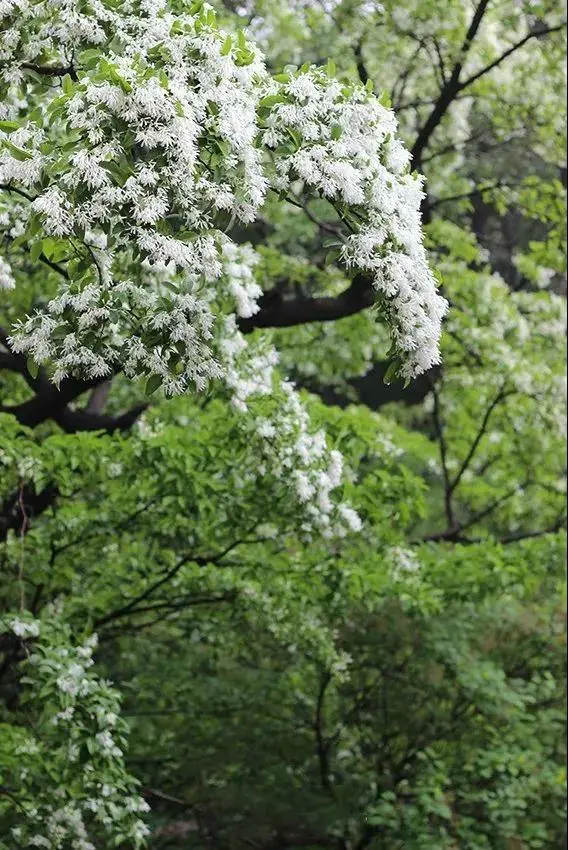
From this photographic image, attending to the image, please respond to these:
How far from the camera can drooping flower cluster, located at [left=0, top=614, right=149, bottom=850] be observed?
6242 mm

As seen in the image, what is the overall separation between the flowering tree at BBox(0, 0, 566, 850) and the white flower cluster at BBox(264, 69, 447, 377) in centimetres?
1

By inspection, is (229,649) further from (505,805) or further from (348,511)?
(348,511)

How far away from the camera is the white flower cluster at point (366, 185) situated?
4156mm

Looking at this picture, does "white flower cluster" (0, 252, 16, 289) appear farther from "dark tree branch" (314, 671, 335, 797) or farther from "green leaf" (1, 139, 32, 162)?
"dark tree branch" (314, 671, 335, 797)

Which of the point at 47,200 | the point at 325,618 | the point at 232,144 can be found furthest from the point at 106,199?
the point at 325,618

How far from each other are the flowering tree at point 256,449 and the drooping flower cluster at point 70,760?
0.02m

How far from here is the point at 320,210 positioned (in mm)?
11219

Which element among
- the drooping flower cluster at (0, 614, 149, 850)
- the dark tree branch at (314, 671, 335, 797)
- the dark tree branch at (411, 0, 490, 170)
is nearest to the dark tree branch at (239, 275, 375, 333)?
the dark tree branch at (411, 0, 490, 170)

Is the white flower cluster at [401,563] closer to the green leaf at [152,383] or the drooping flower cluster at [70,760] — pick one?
the drooping flower cluster at [70,760]

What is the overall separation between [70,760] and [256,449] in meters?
1.87

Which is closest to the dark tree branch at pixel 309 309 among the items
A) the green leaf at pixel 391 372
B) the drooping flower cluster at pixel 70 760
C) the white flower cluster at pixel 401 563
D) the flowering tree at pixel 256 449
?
the flowering tree at pixel 256 449

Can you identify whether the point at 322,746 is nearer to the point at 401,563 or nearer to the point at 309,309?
the point at 401,563

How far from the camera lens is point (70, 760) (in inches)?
253

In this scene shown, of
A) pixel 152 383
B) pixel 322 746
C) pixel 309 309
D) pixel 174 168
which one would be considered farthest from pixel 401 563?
pixel 174 168
